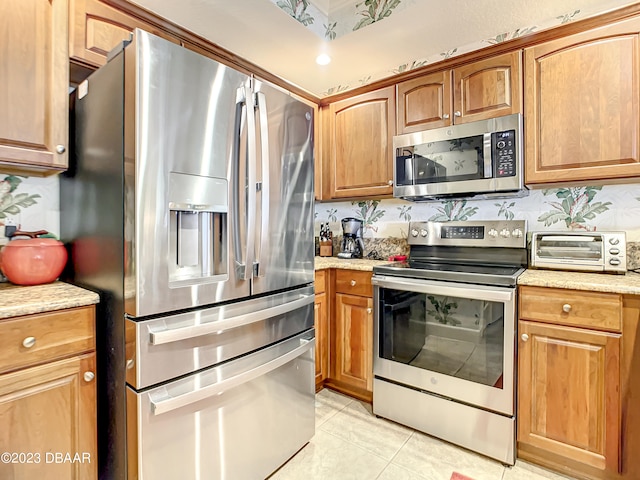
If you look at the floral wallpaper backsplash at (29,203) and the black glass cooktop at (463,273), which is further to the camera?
the black glass cooktop at (463,273)

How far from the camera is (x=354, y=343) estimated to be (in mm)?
2205

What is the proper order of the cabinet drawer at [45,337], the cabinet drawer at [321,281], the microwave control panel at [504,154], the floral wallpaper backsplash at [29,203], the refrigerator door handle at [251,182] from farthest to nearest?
the cabinet drawer at [321,281]
the microwave control panel at [504,154]
the floral wallpaper backsplash at [29,203]
the refrigerator door handle at [251,182]
the cabinet drawer at [45,337]

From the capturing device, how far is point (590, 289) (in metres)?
1.46

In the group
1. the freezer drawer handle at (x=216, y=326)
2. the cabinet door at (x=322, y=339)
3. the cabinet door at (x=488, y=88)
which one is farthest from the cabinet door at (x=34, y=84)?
the cabinet door at (x=488, y=88)

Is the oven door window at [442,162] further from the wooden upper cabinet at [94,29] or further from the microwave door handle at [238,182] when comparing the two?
the wooden upper cabinet at [94,29]

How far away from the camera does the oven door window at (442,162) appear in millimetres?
1933

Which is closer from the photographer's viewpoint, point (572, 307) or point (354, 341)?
point (572, 307)

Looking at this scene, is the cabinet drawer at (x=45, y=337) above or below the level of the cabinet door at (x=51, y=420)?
above

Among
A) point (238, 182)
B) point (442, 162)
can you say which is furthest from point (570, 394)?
point (238, 182)

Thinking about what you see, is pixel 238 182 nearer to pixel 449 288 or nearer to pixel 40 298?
pixel 40 298


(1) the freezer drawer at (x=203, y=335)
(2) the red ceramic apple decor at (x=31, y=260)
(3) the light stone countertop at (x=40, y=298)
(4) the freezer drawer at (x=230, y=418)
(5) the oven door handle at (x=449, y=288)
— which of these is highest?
(2) the red ceramic apple decor at (x=31, y=260)

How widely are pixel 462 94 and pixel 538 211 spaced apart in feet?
2.74

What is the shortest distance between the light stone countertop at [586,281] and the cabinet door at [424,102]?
3.34 feet

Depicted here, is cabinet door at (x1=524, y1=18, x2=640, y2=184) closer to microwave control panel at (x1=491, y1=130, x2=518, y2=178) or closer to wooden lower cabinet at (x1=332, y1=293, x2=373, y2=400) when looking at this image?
microwave control panel at (x1=491, y1=130, x2=518, y2=178)
